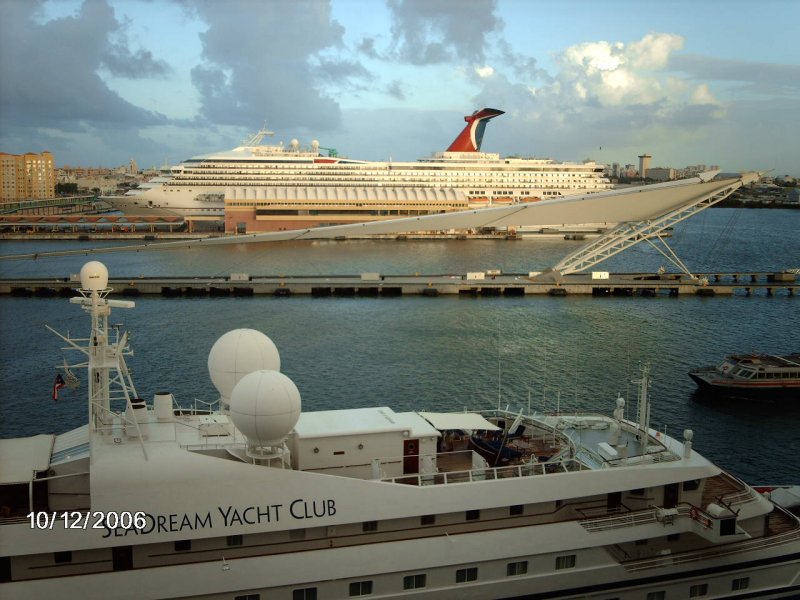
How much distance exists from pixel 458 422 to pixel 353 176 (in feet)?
222

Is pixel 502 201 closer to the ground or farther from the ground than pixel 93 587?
farther from the ground

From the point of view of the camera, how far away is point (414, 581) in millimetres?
10125

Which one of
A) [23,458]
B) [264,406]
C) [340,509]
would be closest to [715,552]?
[340,509]

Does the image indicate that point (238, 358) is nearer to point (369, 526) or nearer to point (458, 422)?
point (369, 526)

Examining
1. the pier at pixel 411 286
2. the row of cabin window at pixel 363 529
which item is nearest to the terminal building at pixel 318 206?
the pier at pixel 411 286

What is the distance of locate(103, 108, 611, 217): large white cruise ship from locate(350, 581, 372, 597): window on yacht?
62303 millimetres

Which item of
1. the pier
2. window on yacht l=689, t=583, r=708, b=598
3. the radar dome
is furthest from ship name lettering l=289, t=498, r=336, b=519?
the pier

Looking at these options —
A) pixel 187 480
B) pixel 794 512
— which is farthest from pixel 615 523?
pixel 187 480

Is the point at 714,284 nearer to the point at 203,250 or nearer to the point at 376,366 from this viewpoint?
the point at 376,366

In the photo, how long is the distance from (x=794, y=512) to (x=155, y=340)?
71.3 ft

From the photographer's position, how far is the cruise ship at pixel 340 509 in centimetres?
927

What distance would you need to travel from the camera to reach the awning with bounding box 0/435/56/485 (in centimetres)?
955

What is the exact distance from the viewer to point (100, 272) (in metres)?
10.9
